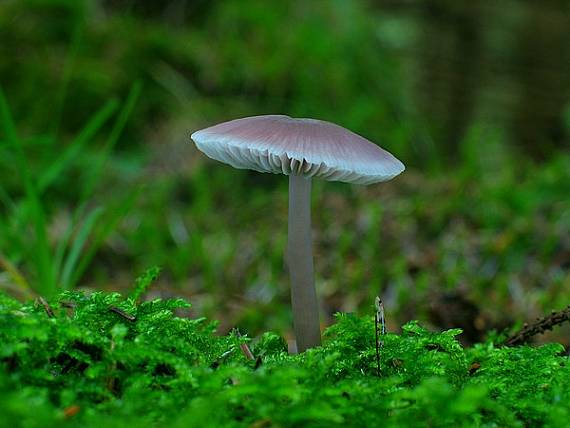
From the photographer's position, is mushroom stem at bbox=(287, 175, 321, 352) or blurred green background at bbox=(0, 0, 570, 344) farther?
blurred green background at bbox=(0, 0, 570, 344)

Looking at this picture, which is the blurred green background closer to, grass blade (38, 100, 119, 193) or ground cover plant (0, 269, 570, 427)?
grass blade (38, 100, 119, 193)

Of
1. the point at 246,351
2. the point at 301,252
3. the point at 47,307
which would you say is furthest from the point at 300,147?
the point at 47,307

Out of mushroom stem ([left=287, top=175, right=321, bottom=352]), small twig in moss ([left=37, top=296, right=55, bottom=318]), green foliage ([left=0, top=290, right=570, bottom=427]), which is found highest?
mushroom stem ([left=287, top=175, right=321, bottom=352])

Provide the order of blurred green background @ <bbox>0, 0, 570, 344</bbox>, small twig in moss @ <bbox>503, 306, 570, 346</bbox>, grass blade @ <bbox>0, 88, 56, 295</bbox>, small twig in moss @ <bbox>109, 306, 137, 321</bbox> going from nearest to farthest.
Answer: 1. small twig in moss @ <bbox>109, 306, 137, 321</bbox>
2. small twig in moss @ <bbox>503, 306, 570, 346</bbox>
3. grass blade @ <bbox>0, 88, 56, 295</bbox>
4. blurred green background @ <bbox>0, 0, 570, 344</bbox>

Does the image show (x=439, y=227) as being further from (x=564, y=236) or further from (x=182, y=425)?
(x=182, y=425)

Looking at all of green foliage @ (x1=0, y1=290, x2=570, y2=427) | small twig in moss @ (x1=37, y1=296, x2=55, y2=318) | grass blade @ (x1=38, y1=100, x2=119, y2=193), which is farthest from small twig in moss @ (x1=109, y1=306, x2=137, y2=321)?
grass blade @ (x1=38, y1=100, x2=119, y2=193)

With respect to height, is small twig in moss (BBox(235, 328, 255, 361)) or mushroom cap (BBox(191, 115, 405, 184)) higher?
mushroom cap (BBox(191, 115, 405, 184))

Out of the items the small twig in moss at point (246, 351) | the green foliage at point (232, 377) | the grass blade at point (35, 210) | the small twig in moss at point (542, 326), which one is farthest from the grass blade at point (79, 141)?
the small twig in moss at point (542, 326)

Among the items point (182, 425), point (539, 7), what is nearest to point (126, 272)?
point (182, 425)
